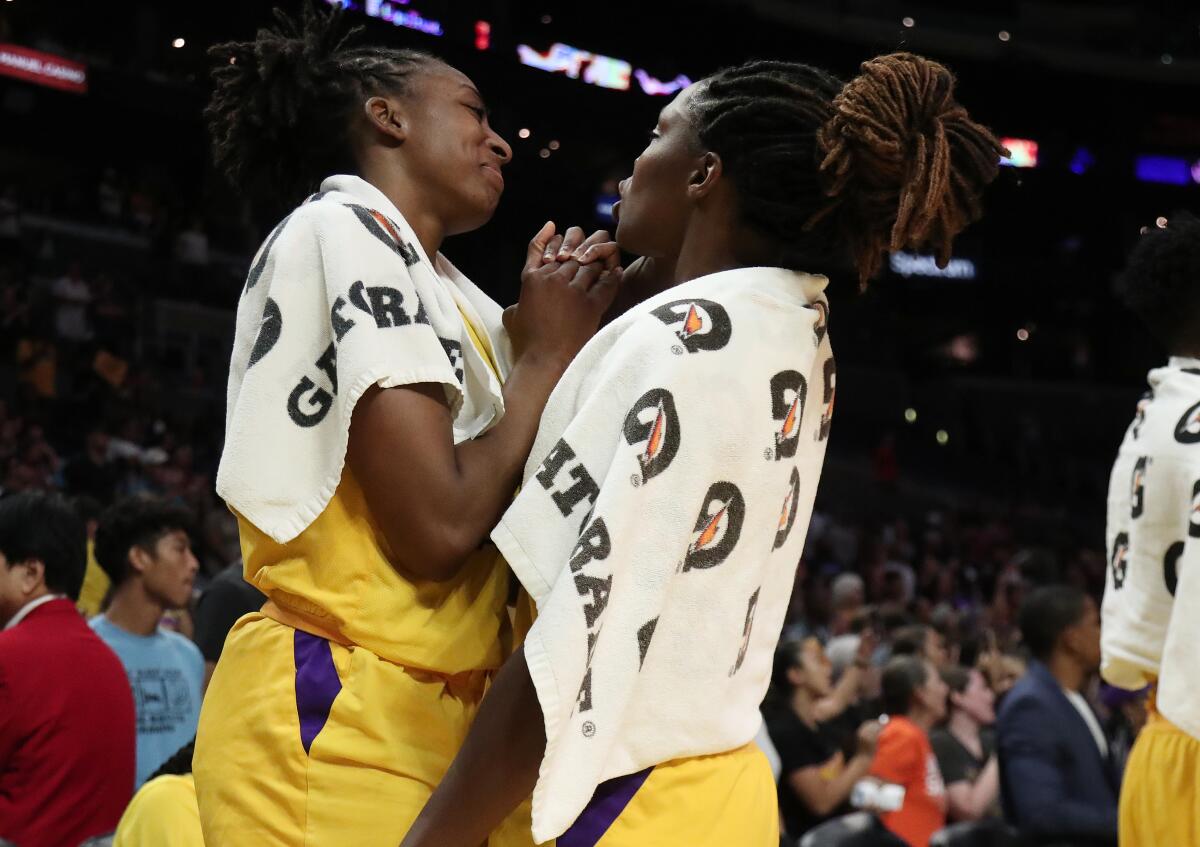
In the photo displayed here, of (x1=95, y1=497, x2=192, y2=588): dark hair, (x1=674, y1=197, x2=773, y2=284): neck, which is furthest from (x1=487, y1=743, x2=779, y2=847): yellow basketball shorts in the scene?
(x1=95, y1=497, x2=192, y2=588): dark hair

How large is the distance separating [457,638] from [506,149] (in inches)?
28.8

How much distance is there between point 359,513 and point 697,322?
18.8 inches

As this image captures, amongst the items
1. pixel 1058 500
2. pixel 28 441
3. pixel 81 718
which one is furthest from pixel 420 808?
pixel 1058 500

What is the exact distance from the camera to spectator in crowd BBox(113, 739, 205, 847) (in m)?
2.97

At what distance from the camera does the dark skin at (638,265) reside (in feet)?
5.19

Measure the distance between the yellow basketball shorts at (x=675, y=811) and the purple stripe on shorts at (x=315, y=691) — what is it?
24 cm

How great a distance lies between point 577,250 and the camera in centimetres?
202

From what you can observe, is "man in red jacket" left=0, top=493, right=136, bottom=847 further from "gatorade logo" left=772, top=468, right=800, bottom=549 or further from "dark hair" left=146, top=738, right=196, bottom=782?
"gatorade logo" left=772, top=468, right=800, bottom=549

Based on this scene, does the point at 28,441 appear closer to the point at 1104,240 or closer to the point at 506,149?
the point at 506,149

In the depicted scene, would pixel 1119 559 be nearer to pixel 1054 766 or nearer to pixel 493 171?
pixel 1054 766

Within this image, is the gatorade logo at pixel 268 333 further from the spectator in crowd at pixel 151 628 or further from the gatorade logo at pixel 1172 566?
the spectator in crowd at pixel 151 628

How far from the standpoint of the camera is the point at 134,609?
4613mm

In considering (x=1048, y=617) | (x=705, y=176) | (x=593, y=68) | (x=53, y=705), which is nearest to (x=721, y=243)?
(x=705, y=176)

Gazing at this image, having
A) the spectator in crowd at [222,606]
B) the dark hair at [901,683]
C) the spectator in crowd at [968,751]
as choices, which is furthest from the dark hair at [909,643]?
the spectator in crowd at [222,606]
